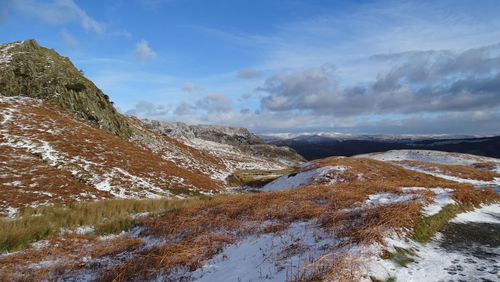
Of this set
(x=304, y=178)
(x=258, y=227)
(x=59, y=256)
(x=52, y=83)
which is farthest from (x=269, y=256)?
(x=52, y=83)

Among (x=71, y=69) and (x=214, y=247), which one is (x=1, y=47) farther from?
(x=214, y=247)

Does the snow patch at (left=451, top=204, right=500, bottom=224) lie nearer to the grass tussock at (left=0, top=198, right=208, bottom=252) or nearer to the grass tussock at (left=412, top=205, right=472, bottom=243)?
the grass tussock at (left=412, top=205, right=472, bottom=243)

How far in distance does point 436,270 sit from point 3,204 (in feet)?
58.1

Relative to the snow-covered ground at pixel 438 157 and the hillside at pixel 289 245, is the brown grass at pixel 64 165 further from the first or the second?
the snow-covered ground at pixel 438 157

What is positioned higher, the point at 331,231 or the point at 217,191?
the point at 331,231

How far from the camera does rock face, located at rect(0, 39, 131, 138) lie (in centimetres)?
3281

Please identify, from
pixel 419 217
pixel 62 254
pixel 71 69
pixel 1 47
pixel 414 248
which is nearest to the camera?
pixel 414 248

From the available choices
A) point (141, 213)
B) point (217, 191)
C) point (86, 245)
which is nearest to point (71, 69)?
point (217, 191)

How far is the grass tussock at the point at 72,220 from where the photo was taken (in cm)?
915

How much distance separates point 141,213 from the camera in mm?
13219

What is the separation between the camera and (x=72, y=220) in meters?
11.3

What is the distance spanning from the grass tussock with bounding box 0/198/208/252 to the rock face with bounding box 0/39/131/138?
81.9 ft

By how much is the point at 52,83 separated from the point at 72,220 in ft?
103

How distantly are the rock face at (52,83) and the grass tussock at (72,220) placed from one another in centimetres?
2497
